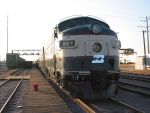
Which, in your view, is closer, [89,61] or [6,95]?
[89,61]

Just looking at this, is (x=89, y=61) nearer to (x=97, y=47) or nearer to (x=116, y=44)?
(x=97, y=47)

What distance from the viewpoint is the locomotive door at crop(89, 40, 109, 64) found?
1527 centimetres

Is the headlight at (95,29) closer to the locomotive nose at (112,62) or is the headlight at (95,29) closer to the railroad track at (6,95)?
the locomotive nose at (112,62)

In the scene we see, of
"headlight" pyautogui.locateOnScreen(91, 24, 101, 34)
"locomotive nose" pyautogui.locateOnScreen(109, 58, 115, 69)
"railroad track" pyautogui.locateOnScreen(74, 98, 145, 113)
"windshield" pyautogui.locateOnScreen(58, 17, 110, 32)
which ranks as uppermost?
"windshield" pyautogui.locateOnScreen(58, 17, 110, 32)

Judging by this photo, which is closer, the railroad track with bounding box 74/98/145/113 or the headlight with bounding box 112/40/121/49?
the railroad track with bounding box 74/98/145/113

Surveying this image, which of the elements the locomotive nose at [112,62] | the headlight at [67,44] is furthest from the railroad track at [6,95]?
the locomotive nose at [112,62]

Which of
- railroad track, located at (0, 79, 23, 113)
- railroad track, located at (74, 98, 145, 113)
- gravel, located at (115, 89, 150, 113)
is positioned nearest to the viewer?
railroad track, located at (74, 98, 145, 113)

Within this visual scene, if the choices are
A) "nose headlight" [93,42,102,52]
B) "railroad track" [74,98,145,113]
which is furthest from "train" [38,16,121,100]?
"railroad track" [74,98,145,113]

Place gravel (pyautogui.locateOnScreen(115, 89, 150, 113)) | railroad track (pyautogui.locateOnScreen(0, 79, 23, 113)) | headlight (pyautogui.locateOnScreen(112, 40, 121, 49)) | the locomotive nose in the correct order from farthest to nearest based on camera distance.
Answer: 1. headlight (pyautogui.locateOnScreen(112, 40, 121, 49))
2. the locomotive nose
3. railroad track (pyautogui.locateOnScreen(0, 79, 23, 113))
4. gravel (pyautogui.locateOnScreen(115, 89, 150, 113))

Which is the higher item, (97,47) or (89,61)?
(97,47)

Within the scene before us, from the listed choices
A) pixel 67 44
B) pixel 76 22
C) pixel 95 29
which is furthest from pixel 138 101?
pixel 76 22

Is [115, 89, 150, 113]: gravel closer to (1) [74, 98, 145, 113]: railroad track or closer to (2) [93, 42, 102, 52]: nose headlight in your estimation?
(1) [74, 98, 145, 113]: railroad track

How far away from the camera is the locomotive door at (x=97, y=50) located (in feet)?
50.1

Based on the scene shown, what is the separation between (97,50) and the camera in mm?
15289
